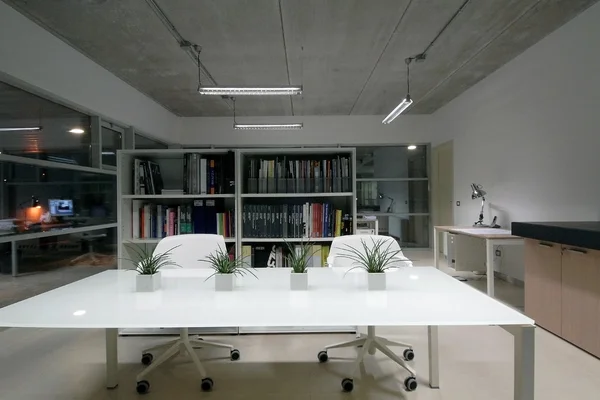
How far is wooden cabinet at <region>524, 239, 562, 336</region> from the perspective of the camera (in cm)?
275

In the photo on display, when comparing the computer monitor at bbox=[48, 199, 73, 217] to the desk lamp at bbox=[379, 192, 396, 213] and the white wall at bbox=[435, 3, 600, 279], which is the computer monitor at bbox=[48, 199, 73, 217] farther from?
the desk lamp at bbox=[379, 192, 396, 213]

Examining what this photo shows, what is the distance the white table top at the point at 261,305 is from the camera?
1.25 meters

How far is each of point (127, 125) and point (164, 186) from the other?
7.29 feet

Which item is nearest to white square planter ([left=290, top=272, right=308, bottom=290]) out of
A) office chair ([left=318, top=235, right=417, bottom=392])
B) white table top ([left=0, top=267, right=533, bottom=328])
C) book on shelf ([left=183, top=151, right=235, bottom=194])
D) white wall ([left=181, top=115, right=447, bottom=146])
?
white table top ([left=0, top=267, right=533, bottom=328])

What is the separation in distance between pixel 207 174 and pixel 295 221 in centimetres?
100

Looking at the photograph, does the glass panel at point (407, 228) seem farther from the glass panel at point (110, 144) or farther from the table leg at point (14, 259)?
the table leg at point (14, 259)

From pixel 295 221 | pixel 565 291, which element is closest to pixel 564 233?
pixel 565 291

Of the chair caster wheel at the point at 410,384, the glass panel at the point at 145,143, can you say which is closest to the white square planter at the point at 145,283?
the chair caster wheel at the point at 410,384

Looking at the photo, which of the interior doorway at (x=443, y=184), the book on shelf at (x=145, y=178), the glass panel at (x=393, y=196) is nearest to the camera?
the book on shelf at (x=145, y=178)

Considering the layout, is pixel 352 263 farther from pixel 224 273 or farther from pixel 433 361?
pixel 224 273

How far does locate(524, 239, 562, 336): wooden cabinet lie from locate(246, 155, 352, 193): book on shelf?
5.74 feet

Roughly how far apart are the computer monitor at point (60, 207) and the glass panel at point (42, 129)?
0.48 meters

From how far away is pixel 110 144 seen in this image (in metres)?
5.11

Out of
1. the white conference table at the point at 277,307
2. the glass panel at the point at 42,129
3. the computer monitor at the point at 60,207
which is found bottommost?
the white conference table at the point at 277,307
